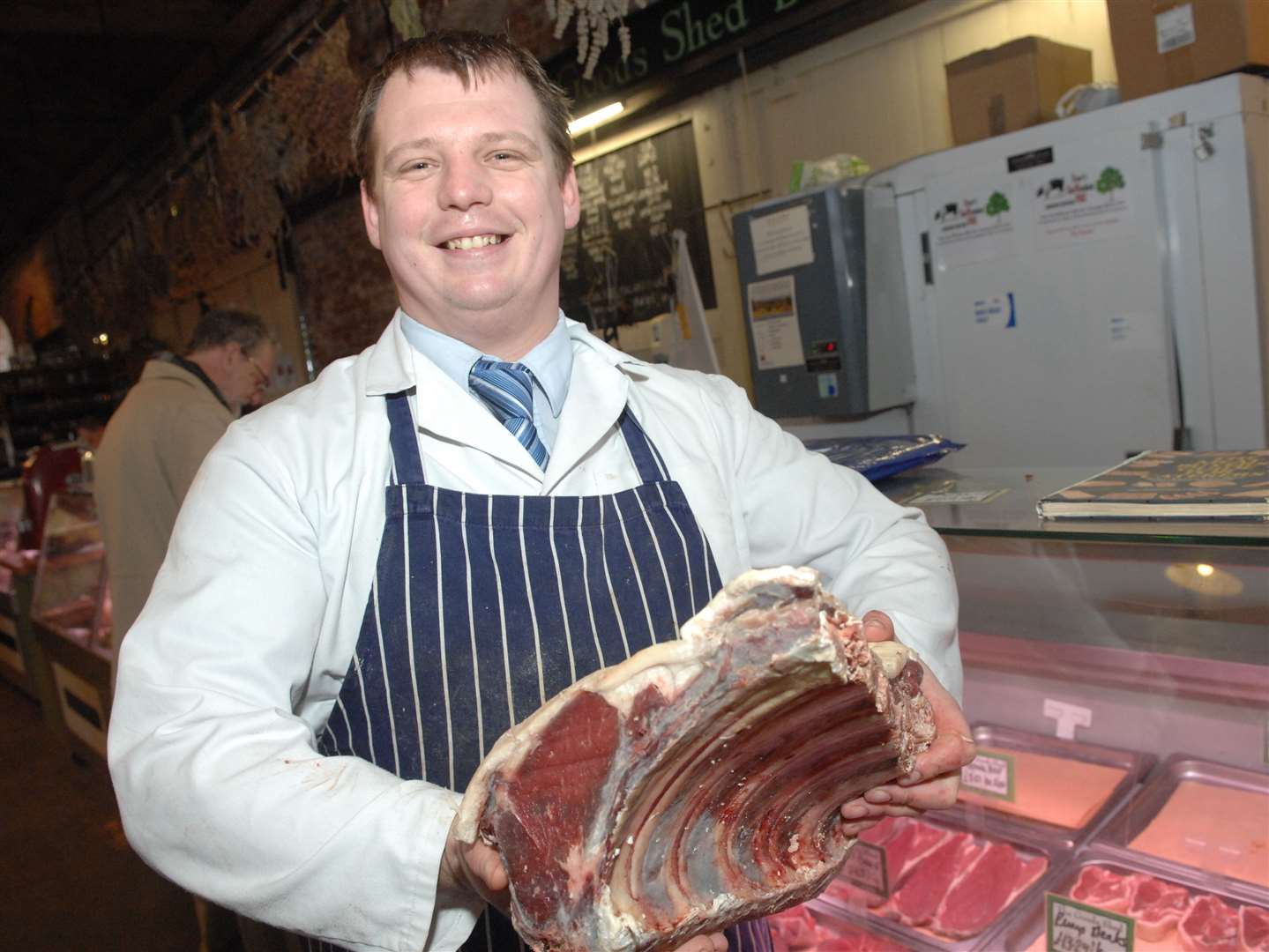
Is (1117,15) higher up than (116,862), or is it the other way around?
(1117,15)

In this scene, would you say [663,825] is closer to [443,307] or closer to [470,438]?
[470,438]

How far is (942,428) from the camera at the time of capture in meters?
4.56

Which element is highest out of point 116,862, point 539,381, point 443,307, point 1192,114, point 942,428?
point 1192,114

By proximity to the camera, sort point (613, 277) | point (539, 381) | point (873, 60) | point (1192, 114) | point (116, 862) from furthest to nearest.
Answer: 1. point (613, 277)
2. point (873, 60)
3. point (116, 862)
4. point (1192, 114)
5. point (539, 381)

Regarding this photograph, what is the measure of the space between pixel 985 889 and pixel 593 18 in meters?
4.48

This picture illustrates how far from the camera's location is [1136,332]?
3756 millimetres

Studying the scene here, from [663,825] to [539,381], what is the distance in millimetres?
798

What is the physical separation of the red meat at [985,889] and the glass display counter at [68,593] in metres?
4.69

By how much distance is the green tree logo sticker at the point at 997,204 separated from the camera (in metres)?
3.99

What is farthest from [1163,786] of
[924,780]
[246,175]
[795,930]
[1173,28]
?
[246,175]

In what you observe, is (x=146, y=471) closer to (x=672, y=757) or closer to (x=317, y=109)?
(x=672, y=757)

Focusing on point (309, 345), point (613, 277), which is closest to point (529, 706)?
point (613, 277)

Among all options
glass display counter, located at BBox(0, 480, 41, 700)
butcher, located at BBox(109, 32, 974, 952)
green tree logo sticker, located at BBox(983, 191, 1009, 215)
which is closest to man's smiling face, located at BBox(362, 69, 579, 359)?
butcher, located at BBox(109, 32, 974, 952)

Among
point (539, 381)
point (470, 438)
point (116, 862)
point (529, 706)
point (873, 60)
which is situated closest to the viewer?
point (529, 706)
